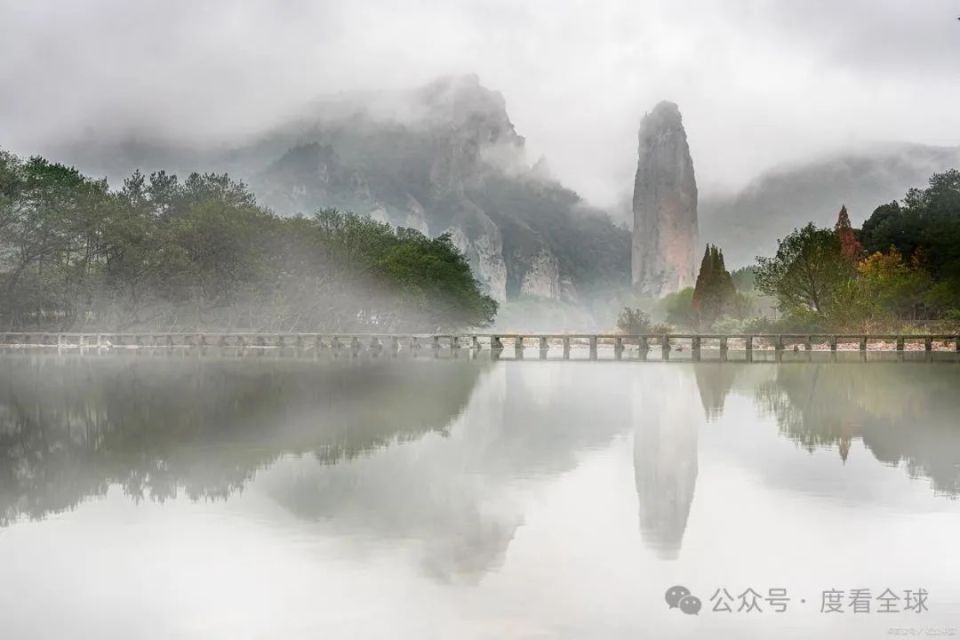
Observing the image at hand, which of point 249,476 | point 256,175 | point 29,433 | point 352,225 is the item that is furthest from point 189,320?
point 256,175

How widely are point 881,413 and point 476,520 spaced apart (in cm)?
Result: 1611

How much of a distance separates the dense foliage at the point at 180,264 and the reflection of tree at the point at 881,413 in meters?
47.0

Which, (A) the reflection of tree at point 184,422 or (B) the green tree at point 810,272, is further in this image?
(B) the green tree at point 810,272

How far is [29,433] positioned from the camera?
21.0m

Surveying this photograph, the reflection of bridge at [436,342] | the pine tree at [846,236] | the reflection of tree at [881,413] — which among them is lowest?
the reflection of tree at [881,413]

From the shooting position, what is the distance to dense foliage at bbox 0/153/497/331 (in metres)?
71.4

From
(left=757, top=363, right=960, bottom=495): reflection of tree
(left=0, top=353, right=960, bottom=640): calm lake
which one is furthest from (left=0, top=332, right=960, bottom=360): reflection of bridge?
(left=0, top=353, right=960, bottom=640): calm lake

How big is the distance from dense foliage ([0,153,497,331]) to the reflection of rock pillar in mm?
50330

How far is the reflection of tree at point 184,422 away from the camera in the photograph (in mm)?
15336

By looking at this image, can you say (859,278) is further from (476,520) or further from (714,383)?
(476,520)

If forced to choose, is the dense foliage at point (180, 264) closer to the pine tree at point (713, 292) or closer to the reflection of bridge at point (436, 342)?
the reflection of bridge at point (436, 342)

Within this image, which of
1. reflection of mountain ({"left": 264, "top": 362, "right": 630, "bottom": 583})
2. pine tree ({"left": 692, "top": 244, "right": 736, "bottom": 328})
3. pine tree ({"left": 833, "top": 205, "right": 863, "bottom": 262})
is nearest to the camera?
reflection of mountain ({"left": 264, "top": 362, "right": 630, "bottom": 583})

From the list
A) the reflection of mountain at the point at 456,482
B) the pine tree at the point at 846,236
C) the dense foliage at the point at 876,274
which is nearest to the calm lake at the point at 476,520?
the reflection of mountain at the point at 456,482

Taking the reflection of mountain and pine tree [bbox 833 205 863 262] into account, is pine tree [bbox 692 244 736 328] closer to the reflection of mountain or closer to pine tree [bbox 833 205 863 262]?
pine tree [bbox 833 205 863 262]
